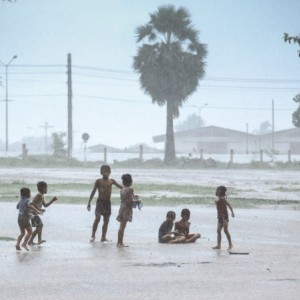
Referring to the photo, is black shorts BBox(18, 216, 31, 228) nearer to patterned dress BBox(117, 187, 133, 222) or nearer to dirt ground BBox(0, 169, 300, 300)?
dirt ground BBox(0, 169, 300, 300)

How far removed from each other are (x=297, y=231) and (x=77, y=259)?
6327mm

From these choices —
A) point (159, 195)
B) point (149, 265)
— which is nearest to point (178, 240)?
point (149, 265)

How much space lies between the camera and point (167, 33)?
207ft

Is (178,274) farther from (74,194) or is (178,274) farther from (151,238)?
(74,194)

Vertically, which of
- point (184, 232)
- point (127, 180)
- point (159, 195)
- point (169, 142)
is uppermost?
point (169, 142)

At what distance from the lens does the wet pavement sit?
8.36 m

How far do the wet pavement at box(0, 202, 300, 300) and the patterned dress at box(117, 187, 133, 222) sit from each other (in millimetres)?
502

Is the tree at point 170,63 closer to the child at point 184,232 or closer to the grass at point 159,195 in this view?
the grass at point 159,195

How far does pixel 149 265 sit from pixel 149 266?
10cm

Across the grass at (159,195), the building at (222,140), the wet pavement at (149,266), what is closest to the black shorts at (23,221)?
the wet pavement at (149,266)

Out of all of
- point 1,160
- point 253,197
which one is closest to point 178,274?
point 253,197

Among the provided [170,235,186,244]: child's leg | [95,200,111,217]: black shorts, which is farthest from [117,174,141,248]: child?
[170,235,186,244]: child's leg

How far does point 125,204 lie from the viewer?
13.1 m

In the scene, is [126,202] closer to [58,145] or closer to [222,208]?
[222,208]
